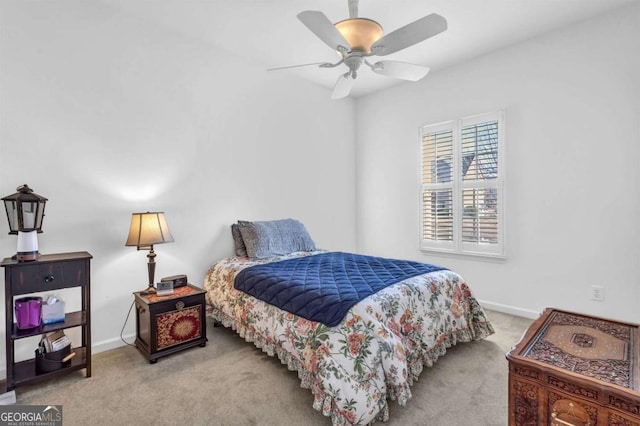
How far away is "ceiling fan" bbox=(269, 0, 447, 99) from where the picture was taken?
183cm

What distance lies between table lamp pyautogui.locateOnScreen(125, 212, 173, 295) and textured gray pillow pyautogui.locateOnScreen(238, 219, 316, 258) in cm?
79

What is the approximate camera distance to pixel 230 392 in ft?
6.23

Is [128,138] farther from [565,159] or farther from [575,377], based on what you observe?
[565,159]

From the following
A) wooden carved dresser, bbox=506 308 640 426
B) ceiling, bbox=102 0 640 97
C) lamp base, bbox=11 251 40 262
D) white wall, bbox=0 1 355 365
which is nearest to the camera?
wooden carved dresser, bbox=506 308 640 426

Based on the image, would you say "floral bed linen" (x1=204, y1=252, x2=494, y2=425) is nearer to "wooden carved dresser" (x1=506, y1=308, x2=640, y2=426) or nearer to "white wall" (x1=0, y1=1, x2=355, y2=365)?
"wooden carved dresser" (x1=506, y1=308, x2=640, y2=426)

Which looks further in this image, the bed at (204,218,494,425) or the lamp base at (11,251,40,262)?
the lamp base at (11,251,40,262)

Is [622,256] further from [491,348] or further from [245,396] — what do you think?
[245,396]

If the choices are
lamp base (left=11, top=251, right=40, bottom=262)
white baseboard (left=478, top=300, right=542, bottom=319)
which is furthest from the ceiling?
white baseboard (left=478, top=300, right=542, bottom=319)

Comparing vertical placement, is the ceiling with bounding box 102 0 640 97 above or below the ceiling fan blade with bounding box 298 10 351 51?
above

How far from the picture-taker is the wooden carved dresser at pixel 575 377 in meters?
1.01

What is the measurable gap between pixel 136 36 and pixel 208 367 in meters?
2.77

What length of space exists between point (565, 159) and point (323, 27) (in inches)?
101

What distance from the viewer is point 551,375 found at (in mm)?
1124

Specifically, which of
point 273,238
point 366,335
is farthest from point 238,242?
point 366,335
